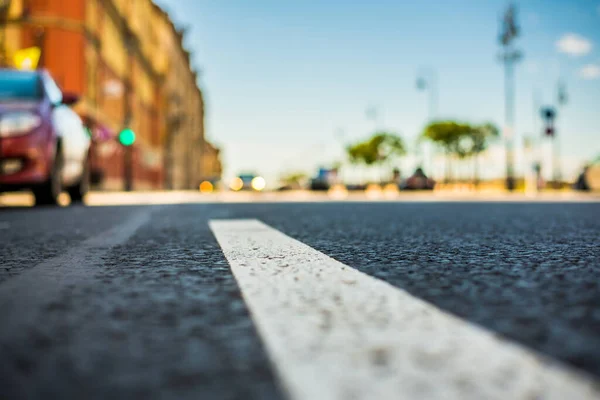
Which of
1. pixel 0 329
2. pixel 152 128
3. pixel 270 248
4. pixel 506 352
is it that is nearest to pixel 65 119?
pixel 270 248

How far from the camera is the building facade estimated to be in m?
39.6

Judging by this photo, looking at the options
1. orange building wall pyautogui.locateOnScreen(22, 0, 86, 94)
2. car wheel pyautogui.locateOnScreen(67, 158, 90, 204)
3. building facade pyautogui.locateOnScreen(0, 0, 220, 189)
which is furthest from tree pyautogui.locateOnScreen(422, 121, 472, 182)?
car wheel pyautogui.locateOnScreen(67, 158, 90, 204)

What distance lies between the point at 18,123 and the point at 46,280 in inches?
330

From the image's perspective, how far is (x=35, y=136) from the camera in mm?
11367

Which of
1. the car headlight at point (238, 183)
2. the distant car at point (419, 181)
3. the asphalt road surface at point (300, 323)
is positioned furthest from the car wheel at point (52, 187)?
the car headlight at point (238, 183)

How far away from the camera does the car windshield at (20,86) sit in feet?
38.7

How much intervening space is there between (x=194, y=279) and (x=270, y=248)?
1.62 m

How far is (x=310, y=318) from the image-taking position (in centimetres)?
257

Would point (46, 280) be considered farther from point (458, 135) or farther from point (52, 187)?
point (458, 135)

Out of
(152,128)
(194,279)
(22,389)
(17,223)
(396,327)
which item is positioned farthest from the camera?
(152,128)

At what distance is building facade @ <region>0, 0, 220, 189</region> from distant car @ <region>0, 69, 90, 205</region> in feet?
13.1

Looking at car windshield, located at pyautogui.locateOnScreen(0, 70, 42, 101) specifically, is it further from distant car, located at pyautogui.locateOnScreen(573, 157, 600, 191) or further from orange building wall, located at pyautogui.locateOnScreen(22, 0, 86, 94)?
orange building wall, located at pyautogui.locateOnScreen(22, 0, 86, 94)

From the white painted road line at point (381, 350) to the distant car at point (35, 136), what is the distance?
28.8ft

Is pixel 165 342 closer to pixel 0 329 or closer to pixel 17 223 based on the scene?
pixel 0 329
